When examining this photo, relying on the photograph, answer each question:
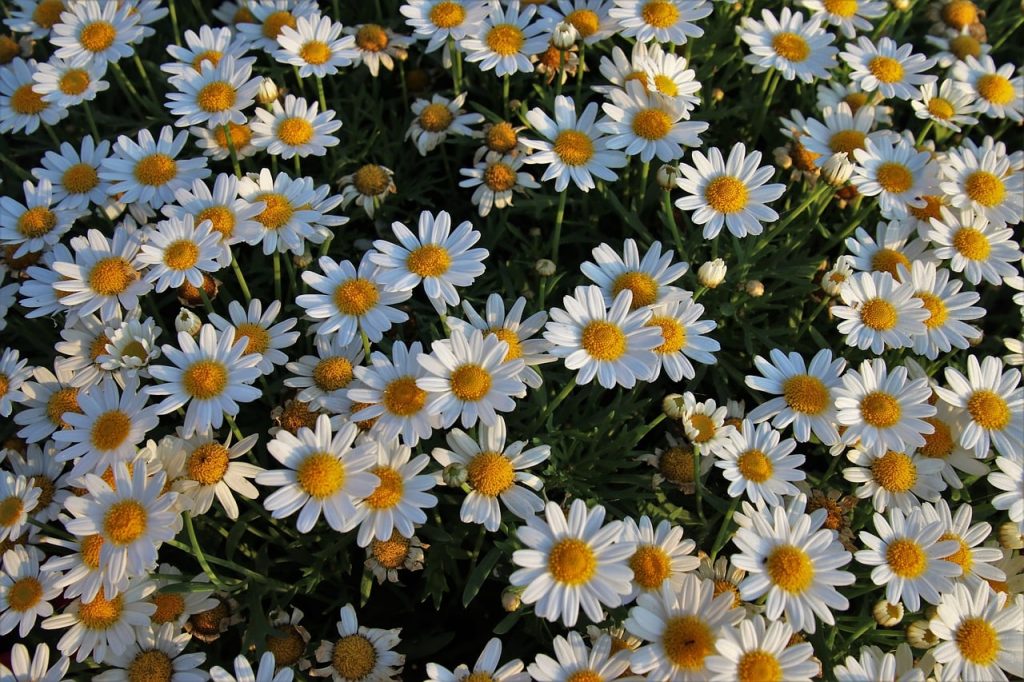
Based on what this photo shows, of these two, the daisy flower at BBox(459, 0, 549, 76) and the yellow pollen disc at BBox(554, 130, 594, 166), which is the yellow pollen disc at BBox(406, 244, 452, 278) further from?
the daisy flower at BBox(459, 0, 549, 76)

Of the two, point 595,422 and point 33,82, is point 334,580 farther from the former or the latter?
point 33,82

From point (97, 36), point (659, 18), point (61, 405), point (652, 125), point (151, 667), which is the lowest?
point (151, 667)

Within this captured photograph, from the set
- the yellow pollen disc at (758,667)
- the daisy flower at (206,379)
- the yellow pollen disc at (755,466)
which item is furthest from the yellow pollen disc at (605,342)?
the daisy flower at (206,379)

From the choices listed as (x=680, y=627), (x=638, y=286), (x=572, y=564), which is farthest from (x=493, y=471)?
(x=638, y=286)

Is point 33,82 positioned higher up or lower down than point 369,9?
lower down

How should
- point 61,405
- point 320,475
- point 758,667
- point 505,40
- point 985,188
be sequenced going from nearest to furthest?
point 758,667, point 320,475, point 61,405, point 985,188, point 505,40

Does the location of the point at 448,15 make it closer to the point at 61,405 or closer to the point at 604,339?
the point at 604,339

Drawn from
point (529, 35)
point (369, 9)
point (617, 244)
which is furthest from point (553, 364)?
point (369, 9)

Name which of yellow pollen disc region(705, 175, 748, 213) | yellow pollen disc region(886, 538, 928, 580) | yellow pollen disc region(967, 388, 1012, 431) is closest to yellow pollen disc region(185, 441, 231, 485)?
yellow pollen disc region(705, 175, 748, 213)
